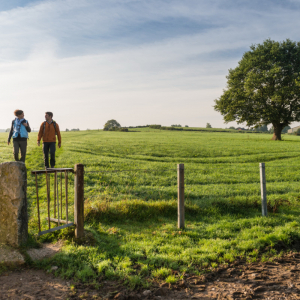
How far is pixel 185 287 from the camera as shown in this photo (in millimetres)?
4680

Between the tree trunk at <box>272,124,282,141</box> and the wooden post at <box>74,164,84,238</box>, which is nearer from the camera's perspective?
the wooden post at <box>74,164,84,238</box>

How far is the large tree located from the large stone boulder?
41.6 meters

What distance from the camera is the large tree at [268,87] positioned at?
135 ft

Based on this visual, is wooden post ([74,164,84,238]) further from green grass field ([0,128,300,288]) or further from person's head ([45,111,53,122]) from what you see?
person's head ([45,111,53,122])

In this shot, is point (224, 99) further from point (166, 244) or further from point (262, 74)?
point (166, 244)

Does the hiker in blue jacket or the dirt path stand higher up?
the hiker in blue jacket

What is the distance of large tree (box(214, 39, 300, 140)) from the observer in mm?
41219

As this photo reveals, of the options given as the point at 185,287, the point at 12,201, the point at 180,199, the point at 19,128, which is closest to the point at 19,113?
the point at 19,128

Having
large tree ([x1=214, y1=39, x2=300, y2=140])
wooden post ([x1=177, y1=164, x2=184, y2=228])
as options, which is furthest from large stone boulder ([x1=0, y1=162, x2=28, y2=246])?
large tree ([x1=214, y1=39, x2=300, y2=140])

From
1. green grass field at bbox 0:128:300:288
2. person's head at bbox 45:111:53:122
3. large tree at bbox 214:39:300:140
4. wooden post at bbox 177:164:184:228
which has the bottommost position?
green grass field at bbox 0:128:300:288

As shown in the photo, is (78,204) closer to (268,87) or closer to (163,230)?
(163,230)

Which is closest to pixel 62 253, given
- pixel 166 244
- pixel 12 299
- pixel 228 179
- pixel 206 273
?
pixel 12 299

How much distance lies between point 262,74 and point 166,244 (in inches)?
1675

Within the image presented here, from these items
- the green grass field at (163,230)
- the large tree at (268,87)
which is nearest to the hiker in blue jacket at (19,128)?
the green grass field at (163,230)
